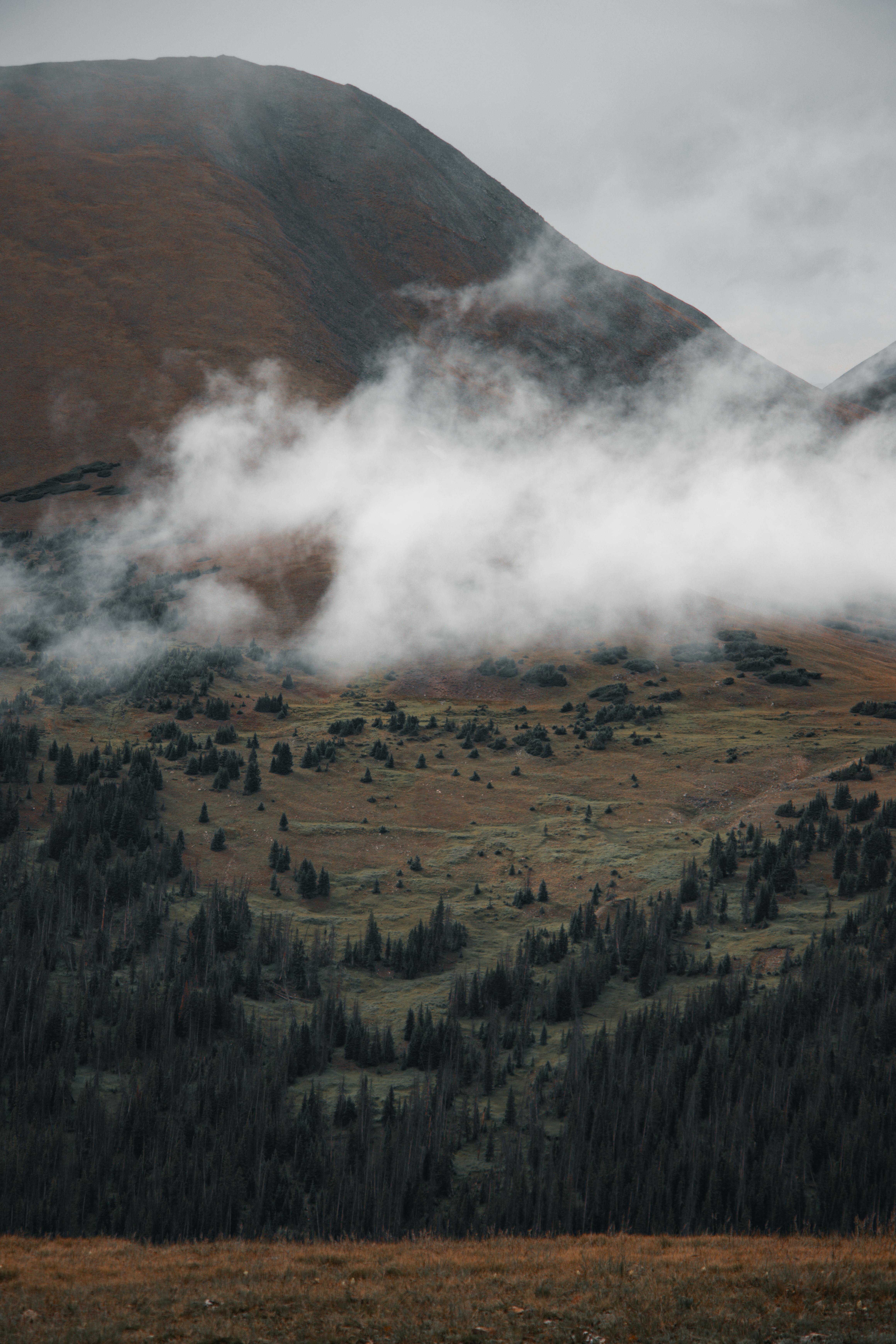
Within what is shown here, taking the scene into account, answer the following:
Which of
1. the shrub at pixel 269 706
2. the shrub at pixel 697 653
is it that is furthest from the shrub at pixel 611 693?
the shrub at pixel 269 706

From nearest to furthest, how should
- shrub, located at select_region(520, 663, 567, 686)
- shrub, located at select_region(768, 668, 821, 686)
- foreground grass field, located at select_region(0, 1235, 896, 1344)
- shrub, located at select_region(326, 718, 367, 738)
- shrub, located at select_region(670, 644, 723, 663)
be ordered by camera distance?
foreground grass field, located at select_region(0, 1235, 896, 1344)
shrub, located at select_region(326, 718, 367, 738)
shrub, located at select_region(768, 668, 821, 686)
shrub, located at select_region(520, 663, 567, 686)
shrub, located at select_region(670, 644, 723, 663)

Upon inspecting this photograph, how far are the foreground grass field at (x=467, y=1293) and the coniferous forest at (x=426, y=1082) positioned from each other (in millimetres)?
4224

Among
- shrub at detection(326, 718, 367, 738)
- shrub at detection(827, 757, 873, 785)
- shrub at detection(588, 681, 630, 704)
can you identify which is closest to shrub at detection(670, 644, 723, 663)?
shrub at detection(588, 681, 630, 704)

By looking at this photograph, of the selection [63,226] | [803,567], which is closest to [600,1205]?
[803,567]

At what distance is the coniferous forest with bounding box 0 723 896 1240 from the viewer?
34875mm

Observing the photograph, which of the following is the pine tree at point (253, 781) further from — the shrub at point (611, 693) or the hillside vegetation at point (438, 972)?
the shrub at point (611, 693)

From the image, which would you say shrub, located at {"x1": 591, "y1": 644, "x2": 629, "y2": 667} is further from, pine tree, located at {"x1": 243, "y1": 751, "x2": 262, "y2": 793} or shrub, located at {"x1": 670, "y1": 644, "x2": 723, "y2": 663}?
pine tree, located at {"x1": 243, "y1": 751, "x2": 262, "y2": 793}

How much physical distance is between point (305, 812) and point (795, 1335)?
5153 cm

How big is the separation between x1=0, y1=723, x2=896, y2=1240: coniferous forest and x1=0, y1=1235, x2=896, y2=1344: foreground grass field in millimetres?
4224

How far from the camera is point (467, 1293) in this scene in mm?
25047

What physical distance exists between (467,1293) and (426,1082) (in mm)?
16383

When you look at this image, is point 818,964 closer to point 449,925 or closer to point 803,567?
point 449,925

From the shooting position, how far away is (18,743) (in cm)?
6900

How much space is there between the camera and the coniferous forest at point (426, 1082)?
34875mm
